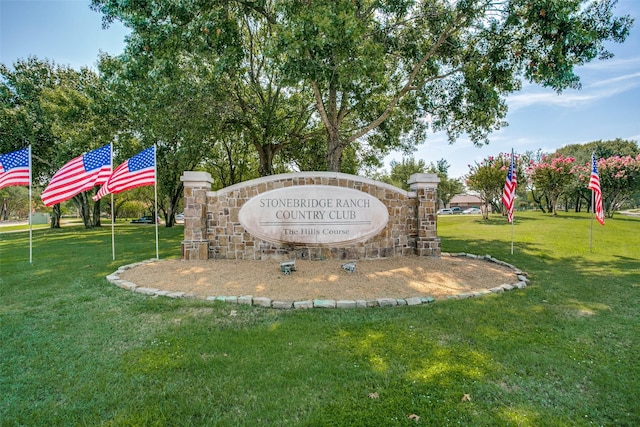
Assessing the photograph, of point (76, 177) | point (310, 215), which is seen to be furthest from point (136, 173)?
point (310, 215)

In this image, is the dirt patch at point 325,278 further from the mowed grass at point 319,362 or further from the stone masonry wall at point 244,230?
the mowed grass at point 319,362

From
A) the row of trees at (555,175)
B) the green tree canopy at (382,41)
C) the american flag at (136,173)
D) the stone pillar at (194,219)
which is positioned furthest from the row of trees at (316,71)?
the row of trees at (555,175)

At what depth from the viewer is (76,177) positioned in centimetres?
814

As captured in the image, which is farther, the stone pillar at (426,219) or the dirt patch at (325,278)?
the stone pillar at (426,219)

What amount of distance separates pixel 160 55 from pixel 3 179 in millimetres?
5087

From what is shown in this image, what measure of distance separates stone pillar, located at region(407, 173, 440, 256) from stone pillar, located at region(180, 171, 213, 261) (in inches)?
221

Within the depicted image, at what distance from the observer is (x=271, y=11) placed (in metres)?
10.5

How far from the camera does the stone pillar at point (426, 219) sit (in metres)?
8.52

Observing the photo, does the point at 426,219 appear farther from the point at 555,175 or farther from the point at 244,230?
the point at 555,175

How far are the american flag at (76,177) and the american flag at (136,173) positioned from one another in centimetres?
38

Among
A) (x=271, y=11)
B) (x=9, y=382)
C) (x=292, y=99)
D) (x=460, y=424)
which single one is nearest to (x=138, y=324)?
(x=9, y=382)

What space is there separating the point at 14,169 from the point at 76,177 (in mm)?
1687

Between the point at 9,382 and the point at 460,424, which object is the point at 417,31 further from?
the point at 9,382

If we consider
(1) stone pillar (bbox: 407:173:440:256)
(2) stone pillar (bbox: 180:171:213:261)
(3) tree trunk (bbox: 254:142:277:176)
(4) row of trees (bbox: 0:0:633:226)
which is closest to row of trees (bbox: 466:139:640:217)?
(4) row of trees (bbox: 0:0:633:226)
